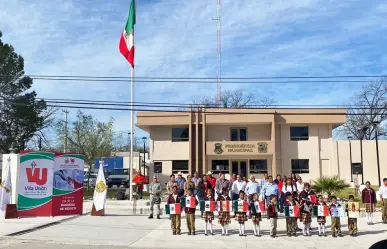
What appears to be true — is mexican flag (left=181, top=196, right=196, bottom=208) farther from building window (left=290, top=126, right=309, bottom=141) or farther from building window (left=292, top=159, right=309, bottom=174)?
building window (left=290, top=126, right=309, bottom=141)

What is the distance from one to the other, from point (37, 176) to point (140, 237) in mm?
6848

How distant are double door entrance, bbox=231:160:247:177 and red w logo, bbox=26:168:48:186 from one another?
22814mm

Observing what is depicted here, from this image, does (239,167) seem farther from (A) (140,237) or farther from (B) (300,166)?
(A) (140,237)

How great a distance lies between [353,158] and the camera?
39.3m

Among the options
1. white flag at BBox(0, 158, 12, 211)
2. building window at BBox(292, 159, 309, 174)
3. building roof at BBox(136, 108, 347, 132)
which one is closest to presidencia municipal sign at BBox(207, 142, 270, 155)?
building roof at BBox(136, 108, 347, 132)

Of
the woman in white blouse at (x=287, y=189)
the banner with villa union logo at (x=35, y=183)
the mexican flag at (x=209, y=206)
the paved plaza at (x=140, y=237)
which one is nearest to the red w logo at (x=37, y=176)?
the banner with villa union logo at (x=35, y=183)

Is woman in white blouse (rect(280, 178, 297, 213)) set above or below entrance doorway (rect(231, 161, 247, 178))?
below

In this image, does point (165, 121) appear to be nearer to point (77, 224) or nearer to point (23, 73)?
point (23, 73)

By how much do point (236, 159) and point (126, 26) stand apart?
18649mm

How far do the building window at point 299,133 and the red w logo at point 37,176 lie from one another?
25.4 m

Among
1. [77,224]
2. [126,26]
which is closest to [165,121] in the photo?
[126,26]

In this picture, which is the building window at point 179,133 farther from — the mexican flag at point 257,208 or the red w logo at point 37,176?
the mexican flag at point 257,208

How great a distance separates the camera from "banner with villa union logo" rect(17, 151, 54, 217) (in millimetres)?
18359

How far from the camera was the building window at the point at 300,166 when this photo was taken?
127 ft
